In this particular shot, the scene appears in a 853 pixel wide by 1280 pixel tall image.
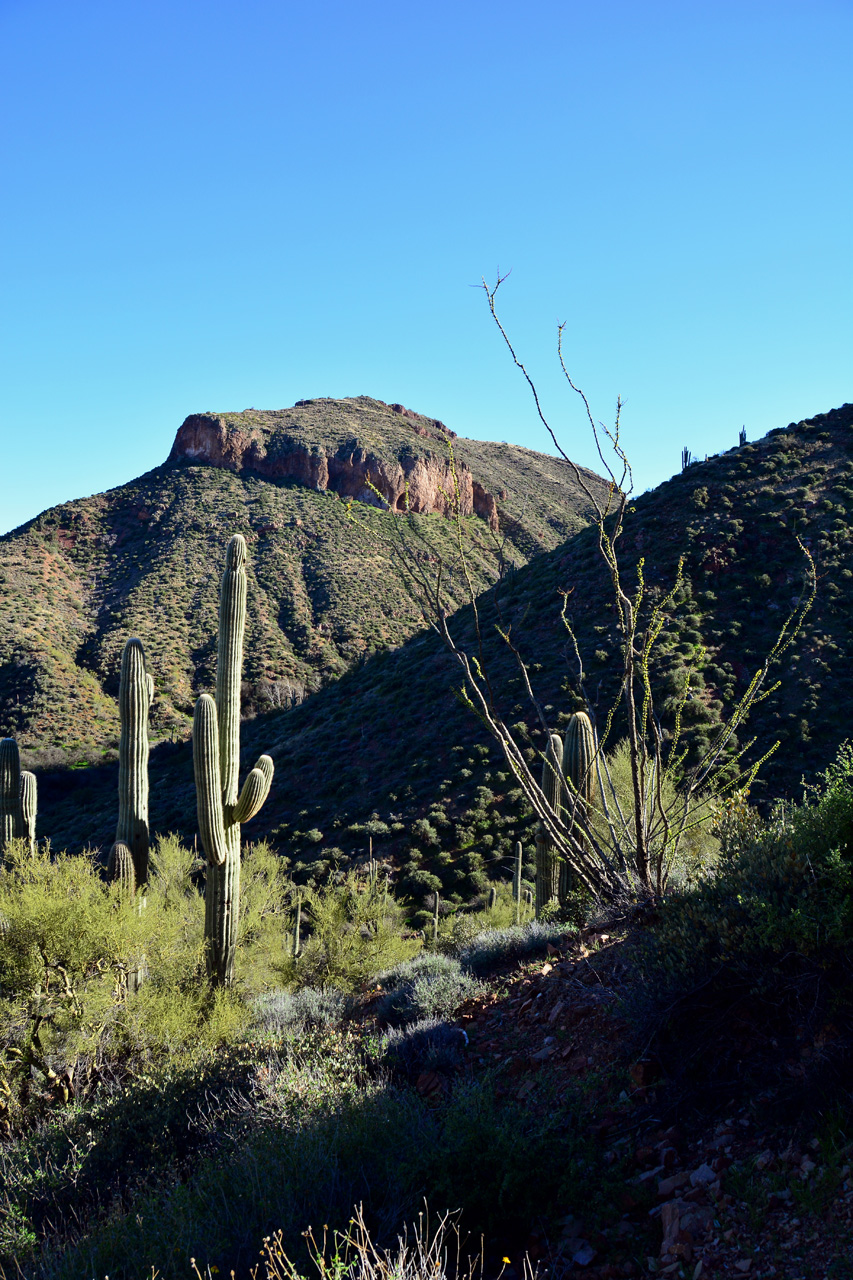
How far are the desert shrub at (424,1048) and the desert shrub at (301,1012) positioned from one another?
4.61ft

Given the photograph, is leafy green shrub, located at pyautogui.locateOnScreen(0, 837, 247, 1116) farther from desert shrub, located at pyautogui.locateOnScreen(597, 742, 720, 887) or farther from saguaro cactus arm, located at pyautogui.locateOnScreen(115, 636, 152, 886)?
desert shrub, located at pyautogui.locateOnScreen(597, 742, 720, 887)

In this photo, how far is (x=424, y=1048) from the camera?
5.55 meters

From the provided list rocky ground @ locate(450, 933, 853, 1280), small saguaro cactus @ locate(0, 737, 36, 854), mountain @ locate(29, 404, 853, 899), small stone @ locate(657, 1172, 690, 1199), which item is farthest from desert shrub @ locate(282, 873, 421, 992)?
small stone @ locate(657, 1172, 690, 1199)

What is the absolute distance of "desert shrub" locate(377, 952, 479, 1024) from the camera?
6.45 metres

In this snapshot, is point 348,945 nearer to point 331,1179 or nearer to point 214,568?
point 331,1179

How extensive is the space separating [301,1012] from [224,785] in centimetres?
329

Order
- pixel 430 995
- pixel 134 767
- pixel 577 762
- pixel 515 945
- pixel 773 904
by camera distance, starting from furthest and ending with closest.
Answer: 1. pixel 134 767
2. pixel 577 762
3. pixel 515 945
4. pixel 430 995
5. pixel 773 904

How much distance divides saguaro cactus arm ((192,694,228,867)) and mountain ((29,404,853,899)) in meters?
8.89

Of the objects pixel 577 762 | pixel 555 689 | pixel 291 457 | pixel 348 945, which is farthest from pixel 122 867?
pixel 291 457

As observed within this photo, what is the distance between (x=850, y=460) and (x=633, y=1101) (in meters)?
30.2

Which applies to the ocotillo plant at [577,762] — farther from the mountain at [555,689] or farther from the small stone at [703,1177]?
the mountain at [555,689]

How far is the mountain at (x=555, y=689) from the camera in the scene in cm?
2003

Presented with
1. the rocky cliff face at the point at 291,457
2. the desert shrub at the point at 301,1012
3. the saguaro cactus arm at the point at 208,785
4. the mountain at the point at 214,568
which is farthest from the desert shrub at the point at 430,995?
the rocky cliff face at the point at 291,457

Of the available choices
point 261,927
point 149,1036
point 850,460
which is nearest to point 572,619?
point 850,460
